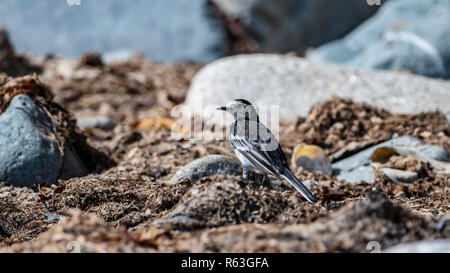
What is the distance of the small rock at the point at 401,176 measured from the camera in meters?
5.78

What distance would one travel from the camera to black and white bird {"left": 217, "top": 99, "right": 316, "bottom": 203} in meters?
4.57

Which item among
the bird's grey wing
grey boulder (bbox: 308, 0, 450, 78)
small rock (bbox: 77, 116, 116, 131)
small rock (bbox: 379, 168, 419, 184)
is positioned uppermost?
grey boulder (bbox: 308, 0, 450, 78)

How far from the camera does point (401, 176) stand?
5.81m

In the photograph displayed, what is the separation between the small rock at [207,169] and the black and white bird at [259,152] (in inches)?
7.3

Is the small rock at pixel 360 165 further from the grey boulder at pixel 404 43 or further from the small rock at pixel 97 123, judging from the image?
the grey boulder at pixel 404 43

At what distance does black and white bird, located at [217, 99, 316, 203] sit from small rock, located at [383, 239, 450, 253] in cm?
115

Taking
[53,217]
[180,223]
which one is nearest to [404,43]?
[53,217]

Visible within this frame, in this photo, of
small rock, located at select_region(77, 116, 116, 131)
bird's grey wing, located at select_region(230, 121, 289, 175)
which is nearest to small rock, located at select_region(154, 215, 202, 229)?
bird's grey wing, located at select_region(230, 121, 289, 175)

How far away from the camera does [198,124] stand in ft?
26.4

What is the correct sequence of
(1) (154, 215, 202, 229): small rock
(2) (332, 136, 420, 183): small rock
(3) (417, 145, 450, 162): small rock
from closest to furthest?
(1) (154, 215, 202, 229): small rock
(2) (332, 136, 420, 183): small rock
(3) (417, 145, 450, 162): small rock

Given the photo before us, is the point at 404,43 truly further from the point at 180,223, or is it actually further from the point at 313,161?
the point at 180,223

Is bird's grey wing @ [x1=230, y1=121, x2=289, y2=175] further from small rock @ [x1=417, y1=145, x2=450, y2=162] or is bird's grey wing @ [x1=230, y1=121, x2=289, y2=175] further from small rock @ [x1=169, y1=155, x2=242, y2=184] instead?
small rock @ [x1=417, y1=145, x2=450, y2=162]

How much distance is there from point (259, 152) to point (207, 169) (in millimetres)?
594

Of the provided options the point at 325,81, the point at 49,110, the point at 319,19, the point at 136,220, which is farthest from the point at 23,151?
the point at 319,19
